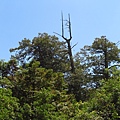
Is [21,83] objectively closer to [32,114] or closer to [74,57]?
[32,114]

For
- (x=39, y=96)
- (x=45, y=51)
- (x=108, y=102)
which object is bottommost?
(x=108, y=102)

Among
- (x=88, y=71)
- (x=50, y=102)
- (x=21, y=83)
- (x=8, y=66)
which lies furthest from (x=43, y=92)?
→ (x=88, y=71)

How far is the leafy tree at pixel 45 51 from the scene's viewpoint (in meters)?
21.7

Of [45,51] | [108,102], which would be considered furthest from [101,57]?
[108,102]

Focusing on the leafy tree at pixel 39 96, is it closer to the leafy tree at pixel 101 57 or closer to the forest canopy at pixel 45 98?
the forest canopy at pixel 45 98

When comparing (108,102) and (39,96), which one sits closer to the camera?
(39,96)

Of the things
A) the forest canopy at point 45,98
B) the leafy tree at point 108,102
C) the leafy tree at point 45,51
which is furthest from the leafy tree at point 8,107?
the leafy tree at point 45,51

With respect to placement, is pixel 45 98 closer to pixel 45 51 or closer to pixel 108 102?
pixel 108 102

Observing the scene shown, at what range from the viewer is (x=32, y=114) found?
27.3 ft

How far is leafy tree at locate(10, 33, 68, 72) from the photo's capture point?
2169 centimetres

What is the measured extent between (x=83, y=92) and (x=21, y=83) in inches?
427

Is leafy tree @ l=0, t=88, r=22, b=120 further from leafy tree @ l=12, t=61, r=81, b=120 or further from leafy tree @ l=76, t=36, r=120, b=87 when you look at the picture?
leafy tree @ l=76, t=36, r=120, b=87

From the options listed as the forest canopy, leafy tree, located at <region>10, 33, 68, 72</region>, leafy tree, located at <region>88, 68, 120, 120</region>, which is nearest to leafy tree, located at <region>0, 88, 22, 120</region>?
the forest canopy

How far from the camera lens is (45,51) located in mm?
21859
